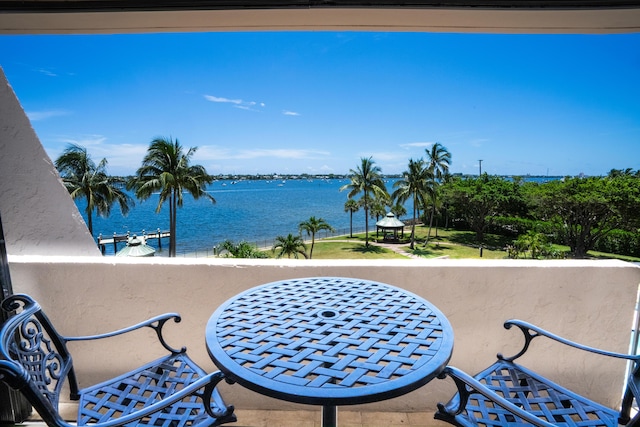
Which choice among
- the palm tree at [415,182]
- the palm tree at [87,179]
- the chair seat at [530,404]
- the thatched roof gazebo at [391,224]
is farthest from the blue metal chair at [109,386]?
the thatched roof gazebo at [391,224]

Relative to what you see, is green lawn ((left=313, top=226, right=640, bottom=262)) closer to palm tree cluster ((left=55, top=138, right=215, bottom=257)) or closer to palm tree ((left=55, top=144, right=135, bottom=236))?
palm tree cluster ((left=55, top=138, right=215, bottom=257))

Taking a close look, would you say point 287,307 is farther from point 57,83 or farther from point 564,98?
point 564,98

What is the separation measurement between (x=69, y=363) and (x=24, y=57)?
216 ft

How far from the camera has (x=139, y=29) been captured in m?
1.63

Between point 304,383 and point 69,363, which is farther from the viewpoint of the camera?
point 69,363

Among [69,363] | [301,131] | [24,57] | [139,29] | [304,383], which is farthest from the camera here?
[301,131]

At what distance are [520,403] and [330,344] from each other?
705 millimetres

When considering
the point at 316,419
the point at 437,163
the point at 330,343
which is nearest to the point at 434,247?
the point at 437,163

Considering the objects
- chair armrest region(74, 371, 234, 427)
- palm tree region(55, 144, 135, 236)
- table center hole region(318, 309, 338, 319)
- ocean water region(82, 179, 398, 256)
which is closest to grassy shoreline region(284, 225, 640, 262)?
ocean water region(82, 179, 398, 256)

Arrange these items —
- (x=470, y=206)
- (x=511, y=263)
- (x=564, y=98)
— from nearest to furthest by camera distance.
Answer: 1. (x=511, y=263)
2. (x=470, y=206)
3. (x=564, y=98)

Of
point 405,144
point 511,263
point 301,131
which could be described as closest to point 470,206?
point 405,144

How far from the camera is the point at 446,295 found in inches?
68.9

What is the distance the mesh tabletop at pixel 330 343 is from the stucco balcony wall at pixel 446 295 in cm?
36

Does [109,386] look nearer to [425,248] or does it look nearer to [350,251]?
[350,251]
